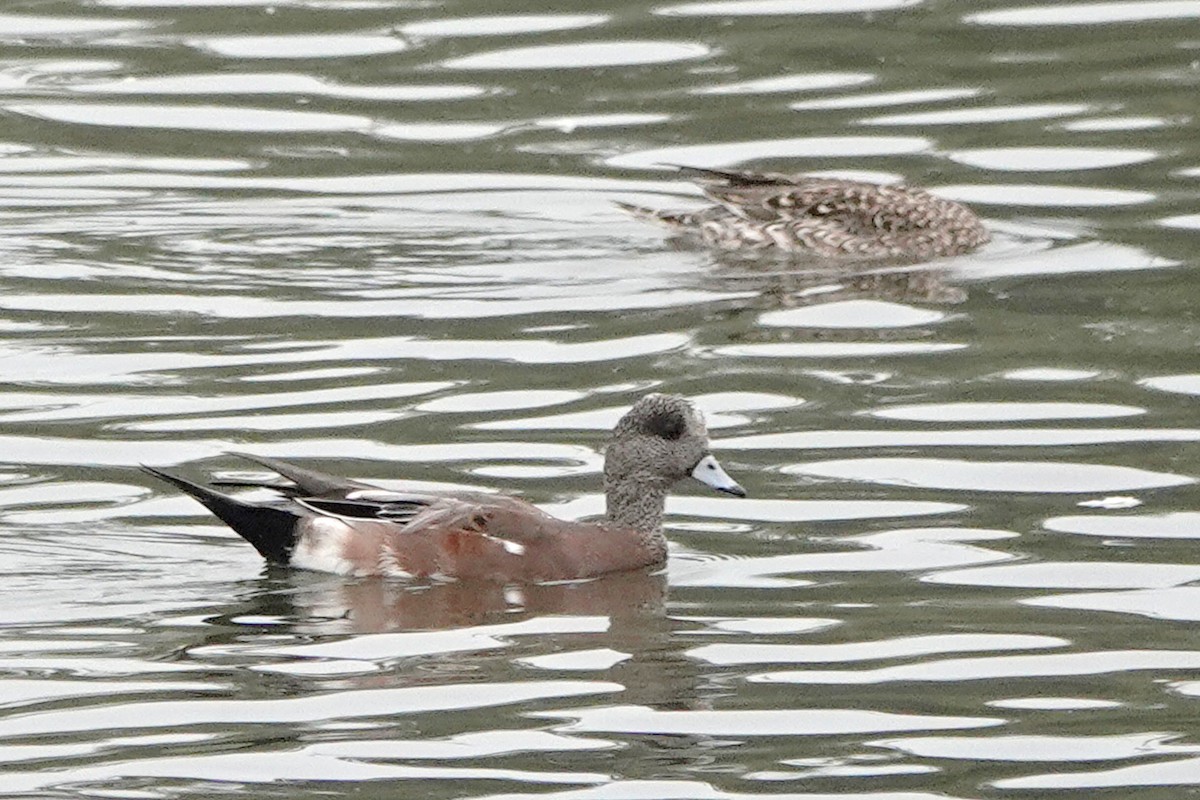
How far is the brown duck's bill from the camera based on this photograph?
8992mm

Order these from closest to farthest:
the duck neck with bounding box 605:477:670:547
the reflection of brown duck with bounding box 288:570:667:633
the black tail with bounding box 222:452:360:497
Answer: the reflection of brown duck with bounding box 288:570:667:633, the black tail with bounding box 222:452:360:497, the duck neck with bounding box 605:477:670:547

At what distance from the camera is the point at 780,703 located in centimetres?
731

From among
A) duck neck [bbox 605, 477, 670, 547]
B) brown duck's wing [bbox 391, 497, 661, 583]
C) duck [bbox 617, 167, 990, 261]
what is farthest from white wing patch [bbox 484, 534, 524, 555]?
duck [bbox 617, 167, 990, 261]

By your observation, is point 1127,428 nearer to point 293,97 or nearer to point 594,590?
point 594,590

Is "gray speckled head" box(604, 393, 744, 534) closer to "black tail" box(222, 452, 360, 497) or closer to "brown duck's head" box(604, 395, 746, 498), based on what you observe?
"brown duck's head" box(604, 395, 746, 498)

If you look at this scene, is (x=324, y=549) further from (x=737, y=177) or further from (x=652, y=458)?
(x=737, y=177)

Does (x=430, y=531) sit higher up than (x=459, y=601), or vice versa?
(x=430, y=531)

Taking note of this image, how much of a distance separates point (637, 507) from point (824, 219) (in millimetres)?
4362

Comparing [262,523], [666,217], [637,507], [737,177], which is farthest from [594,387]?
[737,177]

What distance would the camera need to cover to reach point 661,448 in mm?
9148

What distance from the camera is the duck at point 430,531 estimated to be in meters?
8.80

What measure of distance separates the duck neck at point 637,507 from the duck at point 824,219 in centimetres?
411

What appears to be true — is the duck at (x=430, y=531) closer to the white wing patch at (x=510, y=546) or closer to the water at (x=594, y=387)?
the white wing patch at (x=510, y=546)

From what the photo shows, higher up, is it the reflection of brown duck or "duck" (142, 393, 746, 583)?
"duck" (142, 393, 746, 583)
